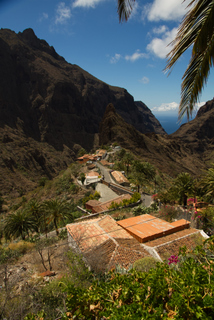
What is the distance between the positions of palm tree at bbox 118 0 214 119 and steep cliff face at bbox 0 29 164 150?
106724 mm

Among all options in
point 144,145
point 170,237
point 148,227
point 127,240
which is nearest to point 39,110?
point 144,145

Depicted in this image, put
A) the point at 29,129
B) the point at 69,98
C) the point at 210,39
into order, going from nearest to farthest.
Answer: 1. the point at 210,39
2. the point at 29,129
3. the point at 69,98

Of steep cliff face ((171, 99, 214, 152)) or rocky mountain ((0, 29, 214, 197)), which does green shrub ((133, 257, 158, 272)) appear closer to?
rocky mountain ((0, 29, 214, 197))

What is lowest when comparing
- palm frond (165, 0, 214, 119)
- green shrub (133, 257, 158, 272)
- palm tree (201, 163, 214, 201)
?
green shrub (133, 257, 158, 272)

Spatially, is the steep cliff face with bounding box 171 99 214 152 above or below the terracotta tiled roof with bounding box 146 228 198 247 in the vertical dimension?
above

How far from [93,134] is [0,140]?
71438 millimetres

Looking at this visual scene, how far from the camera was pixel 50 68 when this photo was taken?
14088cm

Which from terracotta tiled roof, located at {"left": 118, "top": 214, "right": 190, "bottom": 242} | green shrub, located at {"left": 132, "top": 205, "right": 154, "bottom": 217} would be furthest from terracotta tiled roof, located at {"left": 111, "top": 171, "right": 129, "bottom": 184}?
terracotta tiled roof, located at {"left": 118, "top": 214, "right": 190, "bottom": 242}

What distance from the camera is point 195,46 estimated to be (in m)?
2.57

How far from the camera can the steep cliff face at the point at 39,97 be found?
114m

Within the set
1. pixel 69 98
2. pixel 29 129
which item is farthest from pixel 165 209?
pixel 69 98

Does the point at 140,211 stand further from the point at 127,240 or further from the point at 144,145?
the point at 144,145

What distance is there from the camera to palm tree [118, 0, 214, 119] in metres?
2.45

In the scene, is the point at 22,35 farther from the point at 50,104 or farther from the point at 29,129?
the point at 29,129
